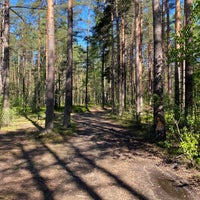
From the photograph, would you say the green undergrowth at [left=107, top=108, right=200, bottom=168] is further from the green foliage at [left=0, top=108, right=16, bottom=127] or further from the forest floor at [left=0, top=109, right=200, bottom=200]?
the green foliage at [left=0, top=108, right=16, bottom=127]

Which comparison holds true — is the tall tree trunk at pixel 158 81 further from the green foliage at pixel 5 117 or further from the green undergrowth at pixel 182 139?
the green foliage at pixel 5 117

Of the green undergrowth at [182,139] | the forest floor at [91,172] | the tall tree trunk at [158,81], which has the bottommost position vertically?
the forest floor at [91,172]

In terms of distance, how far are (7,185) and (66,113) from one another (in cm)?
753

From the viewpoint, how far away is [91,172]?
5.74 metres

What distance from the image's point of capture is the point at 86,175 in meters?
5.53

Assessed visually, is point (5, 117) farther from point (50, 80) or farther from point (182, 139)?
point (182, 139)

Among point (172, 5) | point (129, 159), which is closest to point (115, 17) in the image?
point (172, 5)

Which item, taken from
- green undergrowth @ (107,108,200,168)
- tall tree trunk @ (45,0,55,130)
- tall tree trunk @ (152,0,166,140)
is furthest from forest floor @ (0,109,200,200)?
tall tree trunk @ (45,0,55,130)

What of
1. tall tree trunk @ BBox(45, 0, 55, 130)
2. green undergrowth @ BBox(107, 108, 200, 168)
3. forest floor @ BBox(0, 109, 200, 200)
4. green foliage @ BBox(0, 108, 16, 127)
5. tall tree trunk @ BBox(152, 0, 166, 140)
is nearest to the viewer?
forest floor @ BBox(0, 109, 200, 200)

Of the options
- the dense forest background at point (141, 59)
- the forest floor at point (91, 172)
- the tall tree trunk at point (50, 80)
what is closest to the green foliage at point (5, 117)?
the dense forest background at point (141, 59)

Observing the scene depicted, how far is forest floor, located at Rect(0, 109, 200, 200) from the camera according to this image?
4.57m

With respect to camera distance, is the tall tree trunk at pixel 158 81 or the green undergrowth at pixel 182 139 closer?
the green undergrowth at pixel 182 139

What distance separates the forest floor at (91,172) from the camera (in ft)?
15.0

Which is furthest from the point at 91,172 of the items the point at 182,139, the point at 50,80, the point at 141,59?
the point at 141,59
